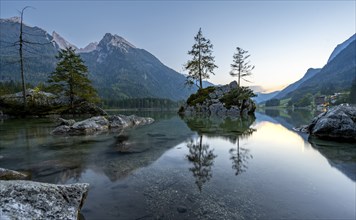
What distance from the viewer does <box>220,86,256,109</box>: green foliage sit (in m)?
46.7

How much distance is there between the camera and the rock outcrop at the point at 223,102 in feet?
154

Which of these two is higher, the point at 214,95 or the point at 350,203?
the point at 214,95

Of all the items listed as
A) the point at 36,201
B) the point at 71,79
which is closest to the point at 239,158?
the point at 36,201

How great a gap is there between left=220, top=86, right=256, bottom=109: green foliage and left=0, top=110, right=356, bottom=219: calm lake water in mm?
35200

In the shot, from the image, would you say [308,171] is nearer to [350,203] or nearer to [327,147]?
[350,203]

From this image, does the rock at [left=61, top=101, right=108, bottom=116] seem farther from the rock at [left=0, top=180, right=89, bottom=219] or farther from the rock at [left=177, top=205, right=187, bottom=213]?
the rock at [left=177, top=205, right=187, bottom=213]

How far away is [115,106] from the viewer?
187000 mm

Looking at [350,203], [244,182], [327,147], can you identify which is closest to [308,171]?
[350,203]

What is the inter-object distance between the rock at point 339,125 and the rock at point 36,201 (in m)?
17.9

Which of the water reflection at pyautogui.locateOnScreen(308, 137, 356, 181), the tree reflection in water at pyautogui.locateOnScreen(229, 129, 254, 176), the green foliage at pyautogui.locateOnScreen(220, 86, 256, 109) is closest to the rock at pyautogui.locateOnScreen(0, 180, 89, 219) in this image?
the tree reflection in water at pyautogui.locateOnScreen(229, 129, 254, 176)

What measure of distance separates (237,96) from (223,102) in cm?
378

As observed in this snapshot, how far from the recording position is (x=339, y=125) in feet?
48.6

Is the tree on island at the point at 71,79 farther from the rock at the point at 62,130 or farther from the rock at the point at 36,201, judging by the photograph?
the rock at the point at 36,201

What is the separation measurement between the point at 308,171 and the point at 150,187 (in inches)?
257
